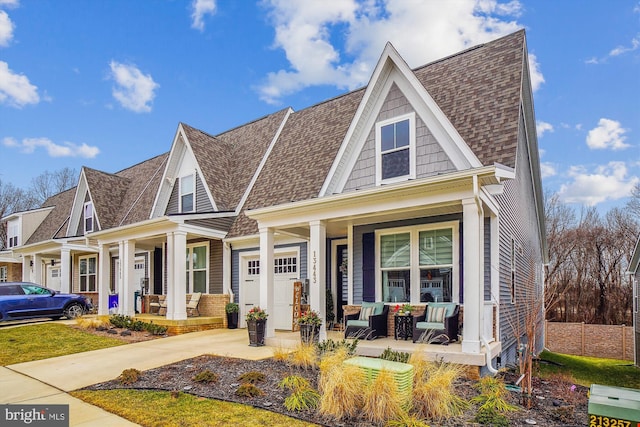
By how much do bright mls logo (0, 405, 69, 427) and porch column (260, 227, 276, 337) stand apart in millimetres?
5046

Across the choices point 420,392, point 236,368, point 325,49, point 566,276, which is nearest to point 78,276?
point 325,49

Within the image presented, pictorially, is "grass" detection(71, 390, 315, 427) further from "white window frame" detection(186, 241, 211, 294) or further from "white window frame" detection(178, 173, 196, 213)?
"white window frame" detection(178, 173, 196, 213)

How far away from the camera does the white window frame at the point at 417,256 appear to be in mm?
9539

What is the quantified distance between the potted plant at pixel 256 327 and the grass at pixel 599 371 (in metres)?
8.31

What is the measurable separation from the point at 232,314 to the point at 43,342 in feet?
16.5

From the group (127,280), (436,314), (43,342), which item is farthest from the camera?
(127,280)

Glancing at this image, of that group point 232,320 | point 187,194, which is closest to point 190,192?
point 187,194

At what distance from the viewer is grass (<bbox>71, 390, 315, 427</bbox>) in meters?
5.07

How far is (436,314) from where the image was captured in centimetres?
898

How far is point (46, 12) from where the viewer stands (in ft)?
47.8

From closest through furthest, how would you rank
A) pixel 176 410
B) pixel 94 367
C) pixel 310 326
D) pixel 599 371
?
pixel 176 410 < pixel 94 367 < pixel 310 326 < pixel 599 371

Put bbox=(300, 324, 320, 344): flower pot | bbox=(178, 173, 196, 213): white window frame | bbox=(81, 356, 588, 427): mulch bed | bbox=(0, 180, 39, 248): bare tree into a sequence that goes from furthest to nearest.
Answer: bbox=(0, 180, 39, 248): bare tree → bbox=(178, 173, 196, 213): white window frame → bbox=(300, 324, 320, 344): flower pot → bbox=(81, 356, 588, 427): mulch bed

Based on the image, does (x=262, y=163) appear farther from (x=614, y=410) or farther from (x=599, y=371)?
(x=599, y=371)

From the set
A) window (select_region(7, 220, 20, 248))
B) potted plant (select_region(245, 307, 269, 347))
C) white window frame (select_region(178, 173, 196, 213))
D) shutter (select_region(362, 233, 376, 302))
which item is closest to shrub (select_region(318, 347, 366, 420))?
potted plant (select_region(245, 307, 269, 347))
